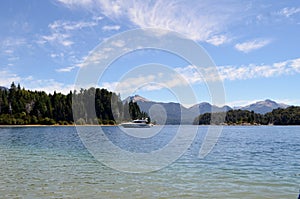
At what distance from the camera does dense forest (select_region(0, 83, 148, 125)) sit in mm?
161875

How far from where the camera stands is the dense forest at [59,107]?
16188cm

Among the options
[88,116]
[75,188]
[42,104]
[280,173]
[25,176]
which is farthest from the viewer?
[88,116]

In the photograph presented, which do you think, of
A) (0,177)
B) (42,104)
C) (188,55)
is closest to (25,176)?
(0,177)

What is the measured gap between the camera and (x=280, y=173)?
908 inches

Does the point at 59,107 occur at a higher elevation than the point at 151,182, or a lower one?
higher

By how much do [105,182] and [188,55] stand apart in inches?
373

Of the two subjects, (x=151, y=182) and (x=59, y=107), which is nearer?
(x=151, y=182)

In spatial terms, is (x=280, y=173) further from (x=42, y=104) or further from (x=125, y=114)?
(x=125, y=114)

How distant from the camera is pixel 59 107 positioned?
175 meters

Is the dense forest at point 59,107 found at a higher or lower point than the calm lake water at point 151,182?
higher

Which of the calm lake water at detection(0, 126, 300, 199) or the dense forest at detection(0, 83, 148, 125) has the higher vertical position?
the dense forest at detection(0, 83, 148, 125)

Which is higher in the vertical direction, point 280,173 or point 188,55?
point 188,55

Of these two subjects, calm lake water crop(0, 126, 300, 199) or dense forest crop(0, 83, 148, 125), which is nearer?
calm lake water crop(0, 126, 300, 199)

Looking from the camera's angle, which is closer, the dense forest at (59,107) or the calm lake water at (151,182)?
the calm lake water at (151,182)
